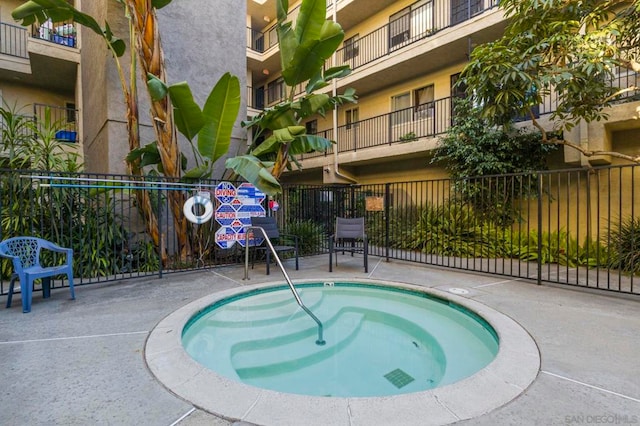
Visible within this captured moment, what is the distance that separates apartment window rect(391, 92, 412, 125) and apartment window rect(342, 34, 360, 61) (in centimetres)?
334

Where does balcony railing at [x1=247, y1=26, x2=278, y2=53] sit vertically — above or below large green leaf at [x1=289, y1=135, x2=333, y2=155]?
above

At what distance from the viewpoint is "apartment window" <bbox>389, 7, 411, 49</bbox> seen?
1280 centimetres

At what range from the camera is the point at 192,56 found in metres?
8.70

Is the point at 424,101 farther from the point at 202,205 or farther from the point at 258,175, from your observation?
the point at 202,205

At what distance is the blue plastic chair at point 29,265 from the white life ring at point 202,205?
233 cm

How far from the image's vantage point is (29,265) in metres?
4.61

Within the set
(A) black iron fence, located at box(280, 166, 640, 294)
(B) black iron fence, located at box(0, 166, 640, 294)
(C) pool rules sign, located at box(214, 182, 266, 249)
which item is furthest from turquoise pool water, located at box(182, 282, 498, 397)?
(A) black iron fence, located at box(280, 166, 640, 294)

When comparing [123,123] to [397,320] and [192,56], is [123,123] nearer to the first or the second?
[192,56]

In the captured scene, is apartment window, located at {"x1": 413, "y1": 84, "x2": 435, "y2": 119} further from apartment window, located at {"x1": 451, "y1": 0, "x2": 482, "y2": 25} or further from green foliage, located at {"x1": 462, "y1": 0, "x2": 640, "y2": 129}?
green foliage, located at {"x1": 462, "y1": 0, "x2": 640, "y2": 129}

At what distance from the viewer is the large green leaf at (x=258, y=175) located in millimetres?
5287

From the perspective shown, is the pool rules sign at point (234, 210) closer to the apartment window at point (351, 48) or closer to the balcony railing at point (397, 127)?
the balcony railing at point (397, 127)

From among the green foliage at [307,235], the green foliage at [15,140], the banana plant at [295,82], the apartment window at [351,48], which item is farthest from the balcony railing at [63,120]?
the apartment window at [351,48]

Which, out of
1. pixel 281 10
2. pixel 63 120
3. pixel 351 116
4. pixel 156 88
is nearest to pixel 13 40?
pixel 63 120

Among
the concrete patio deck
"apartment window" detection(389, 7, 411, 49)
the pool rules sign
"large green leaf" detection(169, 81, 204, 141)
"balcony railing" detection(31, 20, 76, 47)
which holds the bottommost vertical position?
the concrete patio deck
